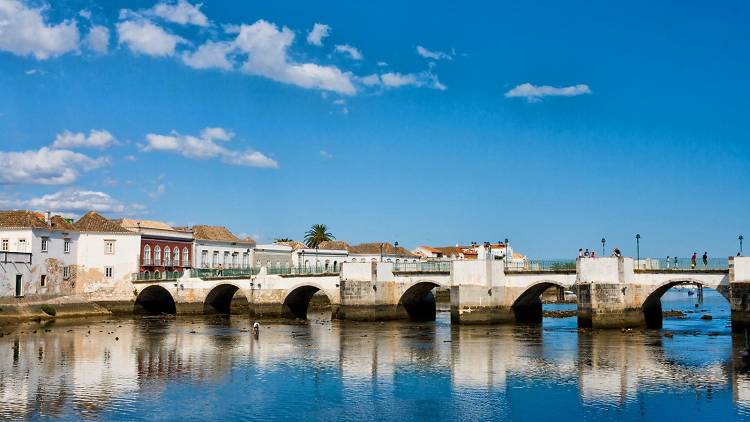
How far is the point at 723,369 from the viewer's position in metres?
30.1

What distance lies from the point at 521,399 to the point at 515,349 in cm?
1306

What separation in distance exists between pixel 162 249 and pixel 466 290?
3661 cm

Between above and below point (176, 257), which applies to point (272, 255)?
above

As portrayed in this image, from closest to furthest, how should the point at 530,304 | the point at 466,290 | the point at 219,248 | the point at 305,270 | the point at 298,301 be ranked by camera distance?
the point at 466,290
the point at 530,304
the point at 305,270
the point at 298,301
the point at 219,248

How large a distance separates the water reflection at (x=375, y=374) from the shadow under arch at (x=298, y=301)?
1390 centimetres

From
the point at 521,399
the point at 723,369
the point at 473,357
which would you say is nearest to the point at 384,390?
the point at 521,399

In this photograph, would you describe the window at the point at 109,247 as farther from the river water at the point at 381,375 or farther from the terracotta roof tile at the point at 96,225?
the river water at the point at 381,375

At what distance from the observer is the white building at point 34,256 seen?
203 feet

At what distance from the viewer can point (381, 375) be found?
2983 centimetres

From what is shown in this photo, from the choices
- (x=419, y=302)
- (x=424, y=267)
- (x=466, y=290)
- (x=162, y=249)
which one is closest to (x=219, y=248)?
(x=162, y=249)

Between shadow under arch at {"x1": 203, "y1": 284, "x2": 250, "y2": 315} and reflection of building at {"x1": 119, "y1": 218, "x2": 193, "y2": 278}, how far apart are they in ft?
15.7

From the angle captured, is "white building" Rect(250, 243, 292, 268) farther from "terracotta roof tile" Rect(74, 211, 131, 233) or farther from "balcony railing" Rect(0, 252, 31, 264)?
"balcony railing" Rect(0, 252, 31, 264)

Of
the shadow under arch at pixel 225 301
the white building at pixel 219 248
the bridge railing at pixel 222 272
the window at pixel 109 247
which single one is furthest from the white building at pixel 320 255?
the window at pixel 109 247

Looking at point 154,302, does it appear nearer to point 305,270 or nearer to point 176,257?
point 176,257
